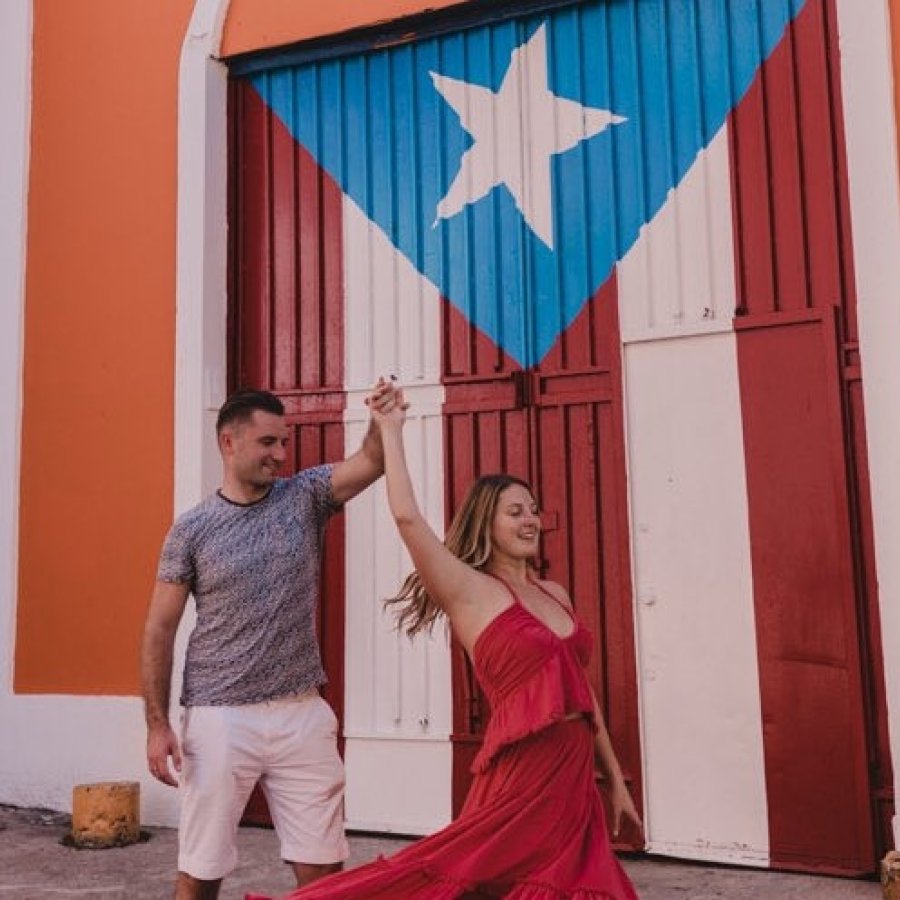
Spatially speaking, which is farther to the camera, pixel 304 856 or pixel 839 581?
pixel 839 581

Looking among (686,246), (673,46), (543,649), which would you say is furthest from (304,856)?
(673,46)

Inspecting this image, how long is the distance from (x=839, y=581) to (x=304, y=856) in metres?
2.57

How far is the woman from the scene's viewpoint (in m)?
3.31

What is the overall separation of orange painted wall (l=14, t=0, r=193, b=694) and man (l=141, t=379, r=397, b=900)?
98.3 inches

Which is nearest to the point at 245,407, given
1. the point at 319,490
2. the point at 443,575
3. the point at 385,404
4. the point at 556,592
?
the point at 319,490

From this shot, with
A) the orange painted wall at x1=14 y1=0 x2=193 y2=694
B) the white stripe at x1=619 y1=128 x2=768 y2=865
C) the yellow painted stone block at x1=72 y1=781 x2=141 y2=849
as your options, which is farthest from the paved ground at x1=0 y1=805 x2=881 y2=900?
the orange painted wall at x1=14 y1=0 x2=193 y2=694

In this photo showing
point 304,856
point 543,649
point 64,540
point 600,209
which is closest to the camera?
point 543,649

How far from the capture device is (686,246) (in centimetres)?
566

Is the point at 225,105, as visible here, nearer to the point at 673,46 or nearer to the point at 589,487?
the point at 673,46

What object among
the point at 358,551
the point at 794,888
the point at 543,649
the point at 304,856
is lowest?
the point at 794,888

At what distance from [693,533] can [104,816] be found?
10.3ft

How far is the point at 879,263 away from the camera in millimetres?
5121

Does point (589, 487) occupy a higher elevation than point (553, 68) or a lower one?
lower

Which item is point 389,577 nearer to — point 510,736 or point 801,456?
point 801,456
